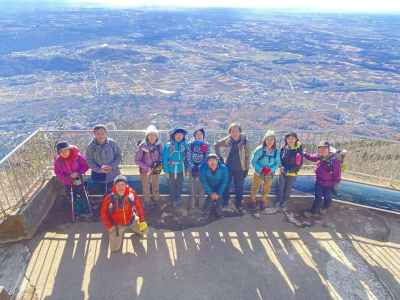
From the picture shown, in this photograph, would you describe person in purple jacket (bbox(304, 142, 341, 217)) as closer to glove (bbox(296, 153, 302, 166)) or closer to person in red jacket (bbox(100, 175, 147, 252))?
glove (bbox(296, 153, 302, 166))

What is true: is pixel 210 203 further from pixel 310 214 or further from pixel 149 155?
pixel 310 214

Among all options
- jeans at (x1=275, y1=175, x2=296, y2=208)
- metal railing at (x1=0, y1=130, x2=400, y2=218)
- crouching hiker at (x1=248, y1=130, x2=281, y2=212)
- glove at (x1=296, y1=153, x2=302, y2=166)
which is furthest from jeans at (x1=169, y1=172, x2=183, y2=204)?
glove at (x1=296, y1=153, x2=302, y2=166)

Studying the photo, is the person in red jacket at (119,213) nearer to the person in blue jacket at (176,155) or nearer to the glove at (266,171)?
the person in blue jacket at (176,155)

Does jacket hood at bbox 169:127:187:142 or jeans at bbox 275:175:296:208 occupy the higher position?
jacket hood at bbox 169:127:187:142

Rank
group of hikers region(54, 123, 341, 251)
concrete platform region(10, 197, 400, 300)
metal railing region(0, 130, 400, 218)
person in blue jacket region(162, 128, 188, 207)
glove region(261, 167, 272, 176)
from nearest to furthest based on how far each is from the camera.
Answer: concrete platform region(10, 197, 400, 300), metal railing region(0, 130, 400, 218), group of hikers region(54, 123, 341, 251), person in blue jacket region(162, 128, 188, 207), glove region(261, 167, 272, 176)

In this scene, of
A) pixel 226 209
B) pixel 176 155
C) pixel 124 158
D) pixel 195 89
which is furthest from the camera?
pixel 195 89

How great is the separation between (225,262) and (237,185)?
1554 millimetres

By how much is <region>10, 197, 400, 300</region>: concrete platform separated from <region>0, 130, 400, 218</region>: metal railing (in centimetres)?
78

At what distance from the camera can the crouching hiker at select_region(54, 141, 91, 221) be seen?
570 centimetres

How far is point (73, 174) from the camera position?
5.77 meters

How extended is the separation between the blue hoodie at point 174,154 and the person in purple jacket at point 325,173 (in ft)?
7.41

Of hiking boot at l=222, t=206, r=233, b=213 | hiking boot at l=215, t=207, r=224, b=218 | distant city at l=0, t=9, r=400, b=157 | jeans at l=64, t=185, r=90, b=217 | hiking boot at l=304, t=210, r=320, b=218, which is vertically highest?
jeans at l=64, t=185, r=90, b=217

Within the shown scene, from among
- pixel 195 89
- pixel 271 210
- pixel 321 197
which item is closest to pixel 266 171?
pixel 271 210

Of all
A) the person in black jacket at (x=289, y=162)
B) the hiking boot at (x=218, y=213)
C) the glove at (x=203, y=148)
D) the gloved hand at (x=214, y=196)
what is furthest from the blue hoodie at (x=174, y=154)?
the person in black jacket at (x=289, y=162)
